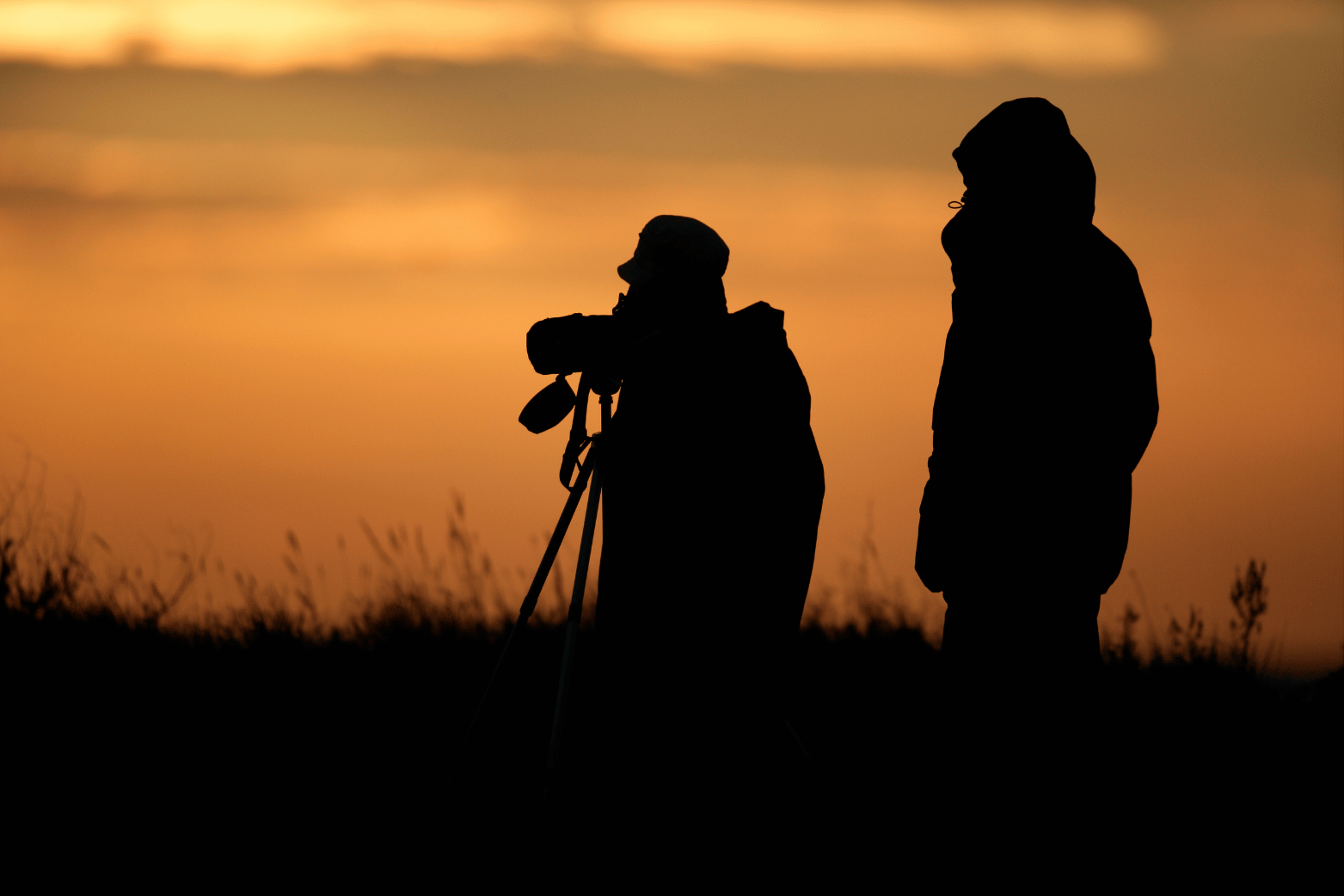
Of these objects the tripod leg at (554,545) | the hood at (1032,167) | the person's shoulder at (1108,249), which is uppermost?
the hood at (1032,167)

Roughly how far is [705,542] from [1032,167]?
1607 mm

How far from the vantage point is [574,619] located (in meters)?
4.14

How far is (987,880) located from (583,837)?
129 cm

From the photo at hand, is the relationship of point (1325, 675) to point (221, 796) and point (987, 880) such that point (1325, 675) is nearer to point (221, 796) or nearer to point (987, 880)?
point (987, 880)

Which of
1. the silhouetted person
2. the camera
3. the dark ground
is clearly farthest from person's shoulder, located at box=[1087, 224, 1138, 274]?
the camera

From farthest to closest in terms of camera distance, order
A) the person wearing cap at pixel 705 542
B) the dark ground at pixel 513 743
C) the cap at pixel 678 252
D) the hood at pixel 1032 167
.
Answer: the cap at pixel 678 252 < the person wearing cap at pixel 705 542 < the dark ground at pixel 513 743 < the hood at pixel 1032 167

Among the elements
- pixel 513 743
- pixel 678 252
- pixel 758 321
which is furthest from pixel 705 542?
pixel 513 743

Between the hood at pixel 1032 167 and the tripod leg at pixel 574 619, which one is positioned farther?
the tripod leg at pixel 574 619

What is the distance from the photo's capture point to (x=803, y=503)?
4199mm

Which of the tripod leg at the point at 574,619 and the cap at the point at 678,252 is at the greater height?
the cap at the point at 678,252

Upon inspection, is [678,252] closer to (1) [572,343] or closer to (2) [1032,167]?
(1) [572,343]

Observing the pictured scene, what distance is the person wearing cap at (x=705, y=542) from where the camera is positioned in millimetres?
4109

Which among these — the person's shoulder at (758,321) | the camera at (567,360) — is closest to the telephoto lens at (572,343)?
the camera at (567,360)

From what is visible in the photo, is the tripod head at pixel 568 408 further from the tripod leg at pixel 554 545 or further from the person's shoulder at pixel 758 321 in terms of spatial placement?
the person's shoulder at pixel 758 321
